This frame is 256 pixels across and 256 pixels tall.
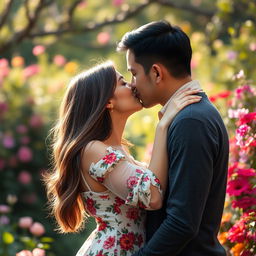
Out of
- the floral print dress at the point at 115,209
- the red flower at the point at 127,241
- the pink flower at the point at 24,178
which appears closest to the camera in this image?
the floral print dress at the point at 115,209

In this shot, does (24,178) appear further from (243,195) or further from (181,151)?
(181,151)

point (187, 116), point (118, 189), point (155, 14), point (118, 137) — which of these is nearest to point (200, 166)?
point (187, 116)

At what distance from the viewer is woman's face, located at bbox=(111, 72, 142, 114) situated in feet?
9.78

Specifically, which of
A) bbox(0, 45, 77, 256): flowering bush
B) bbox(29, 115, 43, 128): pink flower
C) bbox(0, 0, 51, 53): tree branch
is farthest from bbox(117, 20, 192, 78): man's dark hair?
bbox(29, 115, 43, 128): pink flower

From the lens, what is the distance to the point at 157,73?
2729 millimetres

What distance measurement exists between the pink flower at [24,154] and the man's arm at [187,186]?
16.3ft

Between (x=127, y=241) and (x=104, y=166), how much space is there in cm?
36

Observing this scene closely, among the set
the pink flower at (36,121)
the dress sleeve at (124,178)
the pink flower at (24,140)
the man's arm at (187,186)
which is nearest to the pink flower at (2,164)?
the pink flower at (24,140)

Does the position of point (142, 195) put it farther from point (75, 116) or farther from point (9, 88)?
point (9, 88)

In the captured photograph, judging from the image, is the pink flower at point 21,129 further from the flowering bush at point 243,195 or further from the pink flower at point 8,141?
the flowering bush at point 243,195

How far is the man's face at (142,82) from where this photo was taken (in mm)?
2764

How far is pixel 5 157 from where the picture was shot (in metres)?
7.47

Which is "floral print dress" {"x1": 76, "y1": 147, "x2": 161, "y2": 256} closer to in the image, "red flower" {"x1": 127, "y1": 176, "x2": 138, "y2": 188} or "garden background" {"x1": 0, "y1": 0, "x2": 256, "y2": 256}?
"red flower" {"x1": 127, "y1": 176, "x2": 138, "y2": 188}

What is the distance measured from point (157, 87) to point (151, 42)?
0.63 feet
